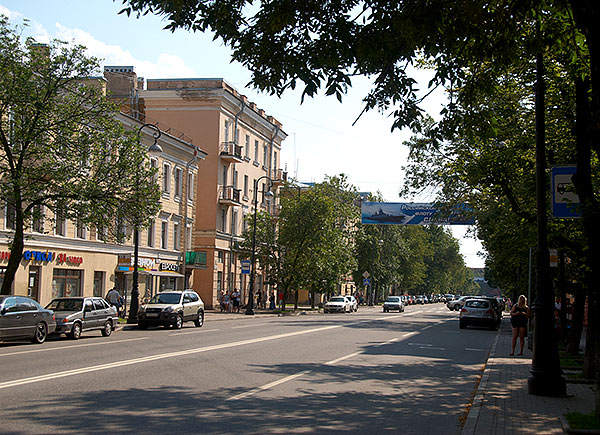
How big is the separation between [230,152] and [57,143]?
30.3 m

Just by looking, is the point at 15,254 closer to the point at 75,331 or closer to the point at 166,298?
the point at 75,331

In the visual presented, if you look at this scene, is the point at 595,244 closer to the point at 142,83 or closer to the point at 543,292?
the point at 543,292

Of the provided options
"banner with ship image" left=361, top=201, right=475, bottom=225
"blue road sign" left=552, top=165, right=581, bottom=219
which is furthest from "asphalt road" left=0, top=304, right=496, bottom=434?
"banner with ship image" left=361, top=201, right=475, bottom=225

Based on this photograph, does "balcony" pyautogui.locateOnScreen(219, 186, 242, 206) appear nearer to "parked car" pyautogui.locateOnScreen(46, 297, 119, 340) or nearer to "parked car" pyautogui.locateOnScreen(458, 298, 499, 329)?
"parked car" pyautogui.locateOnScreen(458, 298, 499, 329)

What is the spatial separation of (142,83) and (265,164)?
14013 mm

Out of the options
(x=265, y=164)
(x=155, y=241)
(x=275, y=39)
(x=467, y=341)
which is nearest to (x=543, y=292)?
(x=275, y=39)

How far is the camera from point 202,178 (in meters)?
53.5

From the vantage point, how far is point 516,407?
10.2 m

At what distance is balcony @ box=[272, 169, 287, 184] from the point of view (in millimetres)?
65125

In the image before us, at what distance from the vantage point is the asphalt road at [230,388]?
337 inches

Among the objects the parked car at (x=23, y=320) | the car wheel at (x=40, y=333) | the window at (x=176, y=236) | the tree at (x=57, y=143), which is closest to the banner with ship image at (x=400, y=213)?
the window at (x=176, y=236)

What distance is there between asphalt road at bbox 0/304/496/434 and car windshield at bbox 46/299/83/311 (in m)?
3.32

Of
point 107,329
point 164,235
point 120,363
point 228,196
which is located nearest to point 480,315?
point 107,329

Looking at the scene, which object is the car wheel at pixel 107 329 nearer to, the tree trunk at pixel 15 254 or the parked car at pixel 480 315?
the tree trunk at pixel 15 254
